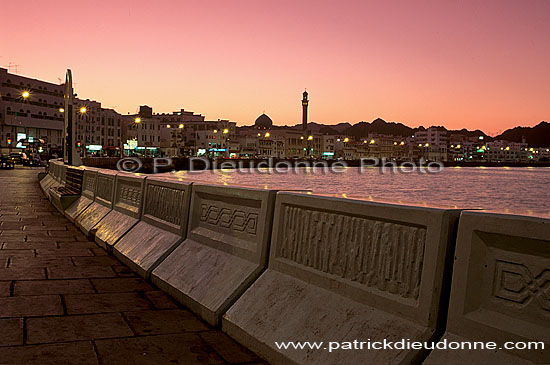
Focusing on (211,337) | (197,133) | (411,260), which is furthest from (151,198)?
(197,133)

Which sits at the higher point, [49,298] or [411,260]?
[411,260]

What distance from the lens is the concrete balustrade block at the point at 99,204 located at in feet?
33.5

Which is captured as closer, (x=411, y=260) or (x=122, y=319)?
(x=411, y=260)

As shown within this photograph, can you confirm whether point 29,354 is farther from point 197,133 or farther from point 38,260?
point 197,133

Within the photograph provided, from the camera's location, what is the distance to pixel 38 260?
7719 millimetres

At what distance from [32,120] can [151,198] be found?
139 meters

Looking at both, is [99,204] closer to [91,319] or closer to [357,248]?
[91,319]

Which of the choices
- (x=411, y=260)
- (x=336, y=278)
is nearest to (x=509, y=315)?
(x=411, y=260)

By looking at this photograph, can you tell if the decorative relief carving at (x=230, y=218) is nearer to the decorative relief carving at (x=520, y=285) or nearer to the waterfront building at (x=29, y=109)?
the decorative relief carving at (x=520, y=285)

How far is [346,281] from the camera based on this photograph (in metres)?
3.79

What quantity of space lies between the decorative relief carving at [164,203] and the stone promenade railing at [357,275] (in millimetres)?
406

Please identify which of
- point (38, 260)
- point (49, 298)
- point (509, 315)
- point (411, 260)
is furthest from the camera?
point (38, 260)

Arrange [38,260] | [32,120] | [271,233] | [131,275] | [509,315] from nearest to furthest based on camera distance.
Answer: [509,315] < [271,233] < [131,275] < [38,260] < [32,120]

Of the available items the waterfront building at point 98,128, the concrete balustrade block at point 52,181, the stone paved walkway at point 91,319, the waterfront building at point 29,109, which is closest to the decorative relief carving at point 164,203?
the stone paved walkway at point 91,319
